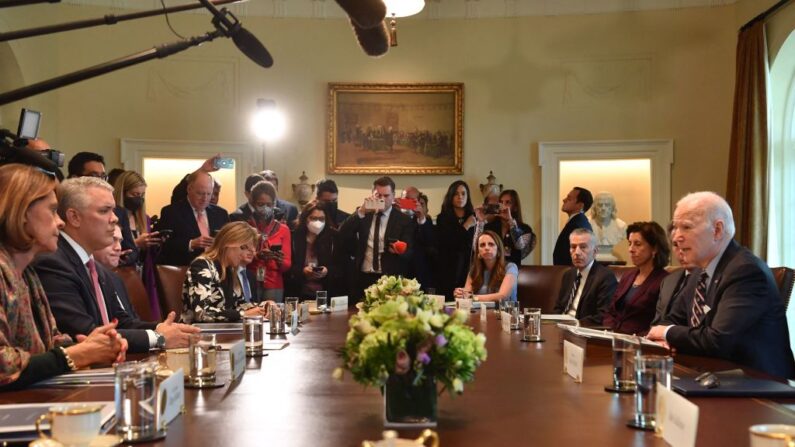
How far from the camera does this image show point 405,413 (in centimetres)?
166

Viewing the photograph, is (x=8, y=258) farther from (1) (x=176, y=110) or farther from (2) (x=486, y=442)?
(1) (x=176, y=110)

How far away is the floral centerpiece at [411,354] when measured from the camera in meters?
1.59

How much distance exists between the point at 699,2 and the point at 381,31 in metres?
6.91

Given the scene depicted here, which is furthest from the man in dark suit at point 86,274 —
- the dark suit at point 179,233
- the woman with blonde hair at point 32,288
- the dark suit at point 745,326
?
the dark suit at point 179,233

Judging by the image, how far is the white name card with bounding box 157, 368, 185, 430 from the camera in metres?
1.63

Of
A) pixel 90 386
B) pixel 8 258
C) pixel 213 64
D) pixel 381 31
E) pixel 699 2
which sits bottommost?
pixel 90 386

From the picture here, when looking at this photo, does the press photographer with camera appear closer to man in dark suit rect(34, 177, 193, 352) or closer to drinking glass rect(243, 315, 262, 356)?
man in dark suit rect(34, 177, 193, 352)

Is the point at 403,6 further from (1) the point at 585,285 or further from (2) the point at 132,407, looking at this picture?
(2) the point at 132,407

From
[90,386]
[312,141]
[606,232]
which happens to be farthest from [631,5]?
[90,386]

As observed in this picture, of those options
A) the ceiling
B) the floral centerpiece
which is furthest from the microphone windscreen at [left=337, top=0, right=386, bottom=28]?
the ceiling

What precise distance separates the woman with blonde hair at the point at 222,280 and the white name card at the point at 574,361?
76.6 inches

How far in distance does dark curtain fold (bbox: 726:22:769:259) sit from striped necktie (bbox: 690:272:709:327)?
3.97 metres

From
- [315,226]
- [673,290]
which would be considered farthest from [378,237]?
[673,290]

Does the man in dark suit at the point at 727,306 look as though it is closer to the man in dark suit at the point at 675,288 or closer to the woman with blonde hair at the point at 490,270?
the man in dark suit at the point at 675,288
